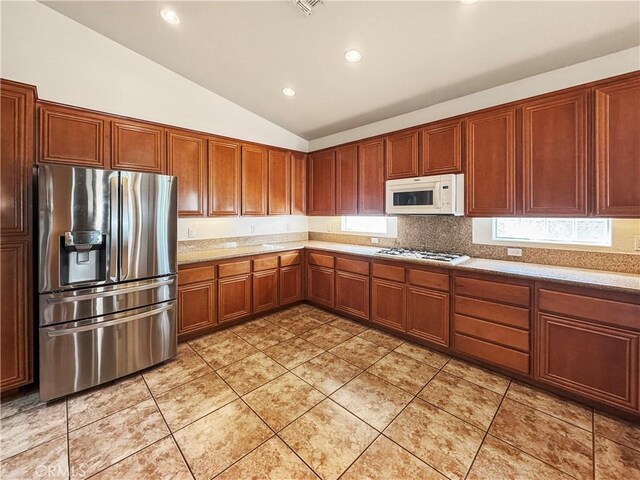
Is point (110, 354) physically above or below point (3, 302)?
below

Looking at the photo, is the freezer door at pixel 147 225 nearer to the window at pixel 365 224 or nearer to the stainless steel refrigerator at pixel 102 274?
the stainless steel refrigerator at pixel 102 274

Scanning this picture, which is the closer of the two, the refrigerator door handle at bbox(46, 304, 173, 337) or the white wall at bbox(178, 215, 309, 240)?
the refrigerator door handle at bbox(46, 304, 173, 337)

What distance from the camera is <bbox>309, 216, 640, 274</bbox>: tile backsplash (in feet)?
7.70

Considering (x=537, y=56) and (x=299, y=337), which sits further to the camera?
(x=299, y=337)

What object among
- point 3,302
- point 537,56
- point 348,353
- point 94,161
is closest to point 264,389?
point 348,353

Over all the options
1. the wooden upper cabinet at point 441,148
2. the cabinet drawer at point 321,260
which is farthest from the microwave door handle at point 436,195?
the cabinet drawer at point 321,260

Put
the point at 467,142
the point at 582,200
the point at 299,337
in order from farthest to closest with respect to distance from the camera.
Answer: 1. the point at 299,337
2. the point at 467,142
3. the point at 582,200

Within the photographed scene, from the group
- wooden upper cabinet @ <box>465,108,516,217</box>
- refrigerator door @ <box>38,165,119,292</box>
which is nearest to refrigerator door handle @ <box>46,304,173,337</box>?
refrigerator door @ <box>38,165,119,292</box>

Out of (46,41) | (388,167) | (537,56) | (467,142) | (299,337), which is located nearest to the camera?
(537,56)

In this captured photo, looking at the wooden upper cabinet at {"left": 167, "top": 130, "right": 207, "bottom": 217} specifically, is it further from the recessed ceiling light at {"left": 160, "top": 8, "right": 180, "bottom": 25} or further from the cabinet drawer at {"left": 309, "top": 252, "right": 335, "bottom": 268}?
the cabinet drawer at {"left": 309, "top": 252, "right": 335, "bottom": 268}

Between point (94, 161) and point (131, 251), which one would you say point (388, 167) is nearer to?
point (131, 251)

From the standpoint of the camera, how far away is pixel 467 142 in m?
2.80

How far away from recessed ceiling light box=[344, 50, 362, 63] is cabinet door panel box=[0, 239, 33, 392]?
9.94 ft

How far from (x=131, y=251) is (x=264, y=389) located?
1.62 meters
